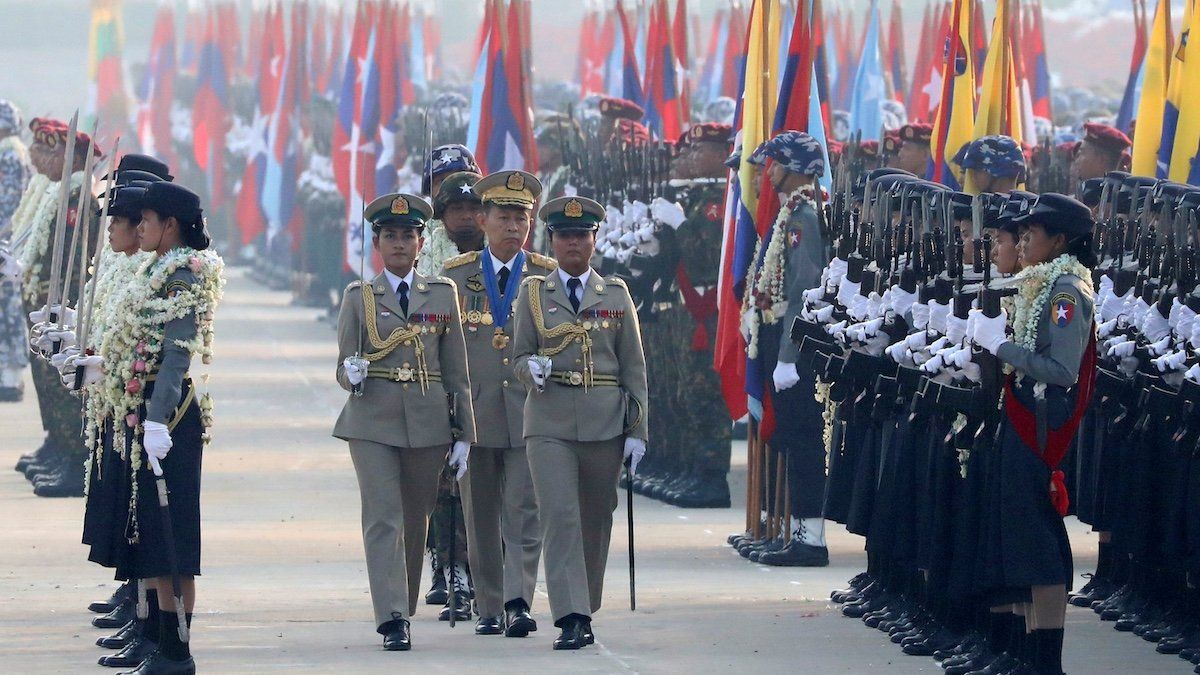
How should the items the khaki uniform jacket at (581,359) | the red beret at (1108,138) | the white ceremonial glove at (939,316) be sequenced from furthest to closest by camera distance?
1. the red beret at (1108,138)
2. the khaki uniform jacket at (581,359)
3. the white ceremonial glove at (939,316)

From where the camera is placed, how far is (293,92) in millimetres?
33750

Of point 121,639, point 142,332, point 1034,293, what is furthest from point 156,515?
point 1034,293

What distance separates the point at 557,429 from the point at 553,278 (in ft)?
1.94

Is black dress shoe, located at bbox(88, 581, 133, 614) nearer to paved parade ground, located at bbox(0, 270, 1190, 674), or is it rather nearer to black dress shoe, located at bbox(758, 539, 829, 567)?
paved parade ground, located at bbox(0, 270, 1190, 674)

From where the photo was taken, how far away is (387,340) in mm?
9281

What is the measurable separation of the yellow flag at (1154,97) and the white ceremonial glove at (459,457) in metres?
4.81

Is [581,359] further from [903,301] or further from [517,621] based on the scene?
[903,301]

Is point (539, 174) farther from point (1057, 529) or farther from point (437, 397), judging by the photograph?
point (1057, 529)

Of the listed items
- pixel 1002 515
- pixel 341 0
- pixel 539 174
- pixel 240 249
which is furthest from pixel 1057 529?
pixel 341 0

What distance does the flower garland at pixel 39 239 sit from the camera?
1391 centimetres

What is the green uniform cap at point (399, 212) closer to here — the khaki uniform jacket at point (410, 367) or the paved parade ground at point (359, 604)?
the khaki uniform jacket at point (410, 367)

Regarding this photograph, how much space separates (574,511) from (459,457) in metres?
0.47

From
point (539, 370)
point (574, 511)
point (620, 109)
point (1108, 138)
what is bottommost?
point (574, 511)

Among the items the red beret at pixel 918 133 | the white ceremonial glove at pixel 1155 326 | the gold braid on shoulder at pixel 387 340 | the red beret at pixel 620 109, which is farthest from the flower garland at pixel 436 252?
the red beret at pixel 620 109
